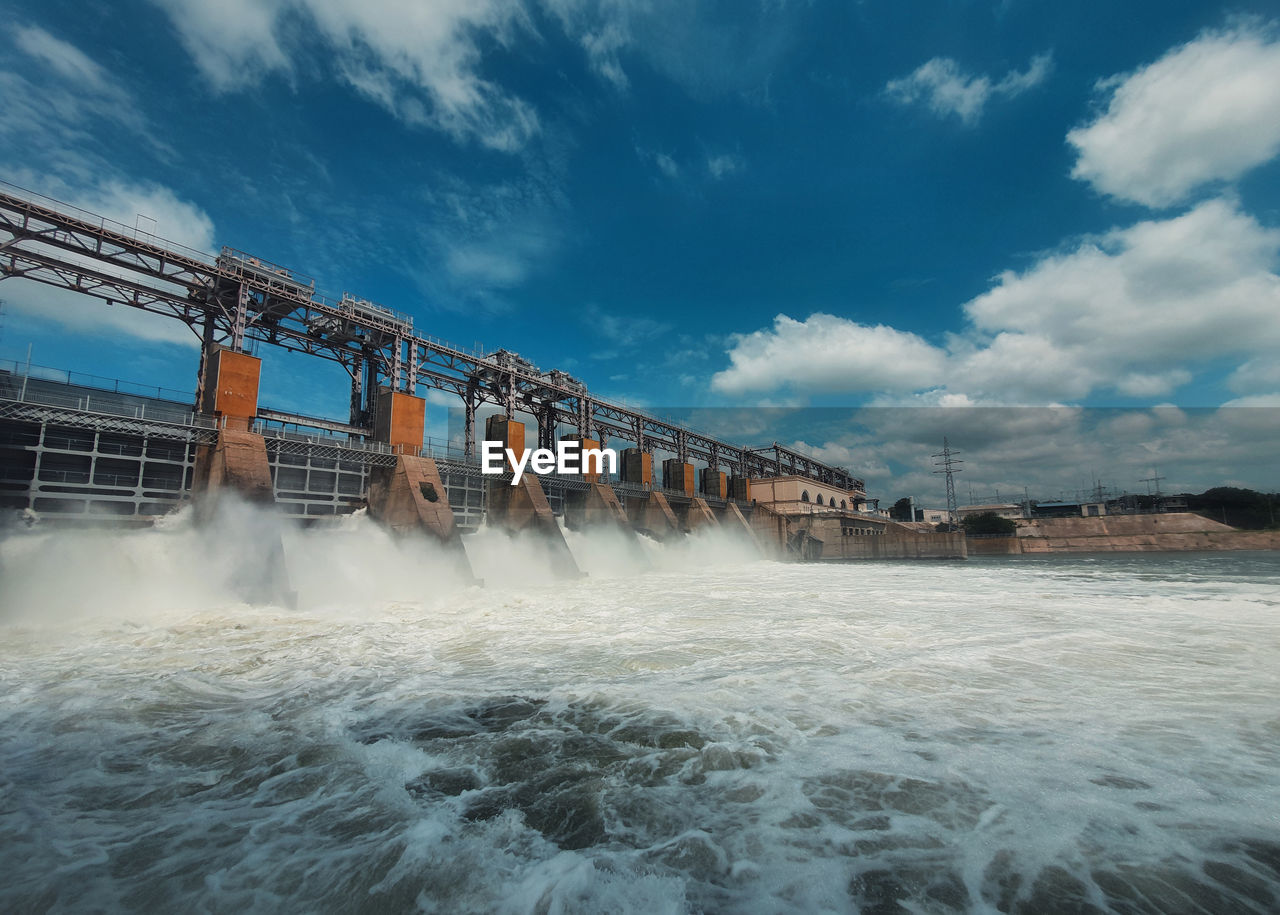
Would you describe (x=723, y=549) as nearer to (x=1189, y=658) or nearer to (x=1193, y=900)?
(x=1189, y=658)

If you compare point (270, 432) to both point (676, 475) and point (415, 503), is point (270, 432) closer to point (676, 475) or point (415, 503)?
point (415, 503)

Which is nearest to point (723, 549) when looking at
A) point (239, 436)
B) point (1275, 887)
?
point (239, 436)

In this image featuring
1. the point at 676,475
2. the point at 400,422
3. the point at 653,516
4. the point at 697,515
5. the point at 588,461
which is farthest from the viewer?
the point at 676,475

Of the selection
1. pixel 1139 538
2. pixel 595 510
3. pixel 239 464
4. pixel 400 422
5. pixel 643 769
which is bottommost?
pixel 643 769

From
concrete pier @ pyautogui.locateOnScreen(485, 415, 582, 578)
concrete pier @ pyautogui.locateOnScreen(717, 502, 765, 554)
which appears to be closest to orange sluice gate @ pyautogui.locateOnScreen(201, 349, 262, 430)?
concrete pier @ pyautogui.locateOnScreen(485, 415, 582, 578)

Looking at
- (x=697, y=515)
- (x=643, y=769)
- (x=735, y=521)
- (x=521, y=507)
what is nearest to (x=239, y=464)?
(x=521, y=507)

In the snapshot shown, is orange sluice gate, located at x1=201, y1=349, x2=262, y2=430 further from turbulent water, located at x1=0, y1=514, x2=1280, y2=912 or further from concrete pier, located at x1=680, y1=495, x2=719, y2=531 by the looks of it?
concrete pier, located at x1=680, y1=495, x2=719, y2=531
